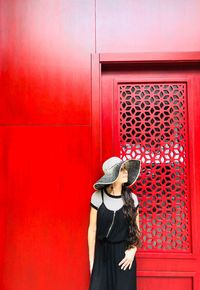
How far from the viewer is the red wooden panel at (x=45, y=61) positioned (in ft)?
8.71

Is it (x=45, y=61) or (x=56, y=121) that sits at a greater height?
(x=45, y=61)

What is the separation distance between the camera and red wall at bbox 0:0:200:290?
8.62ft

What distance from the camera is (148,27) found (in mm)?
2650

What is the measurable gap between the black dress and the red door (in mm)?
498

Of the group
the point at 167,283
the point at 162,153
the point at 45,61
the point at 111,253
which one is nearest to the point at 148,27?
the point at 45,61

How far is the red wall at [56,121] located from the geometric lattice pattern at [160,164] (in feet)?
1.53

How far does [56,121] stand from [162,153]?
1131 mm

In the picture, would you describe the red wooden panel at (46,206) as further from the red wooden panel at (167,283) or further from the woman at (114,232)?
the red wooden panel at (167,283)

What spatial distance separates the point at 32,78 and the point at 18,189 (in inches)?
45.1

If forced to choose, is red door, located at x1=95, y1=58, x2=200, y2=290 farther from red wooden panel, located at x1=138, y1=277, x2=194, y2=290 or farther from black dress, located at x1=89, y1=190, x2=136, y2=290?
black dress, located at x1=89, y1=190, x2=136, y2=290

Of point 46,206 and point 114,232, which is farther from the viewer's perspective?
point 46,206

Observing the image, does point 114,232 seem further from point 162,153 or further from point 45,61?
point 45,61

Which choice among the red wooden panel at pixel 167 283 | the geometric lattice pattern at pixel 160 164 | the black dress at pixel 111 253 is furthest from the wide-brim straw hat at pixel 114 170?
the red wooden panel at pixel 167 283

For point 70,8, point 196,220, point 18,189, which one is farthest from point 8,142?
point 196,220
